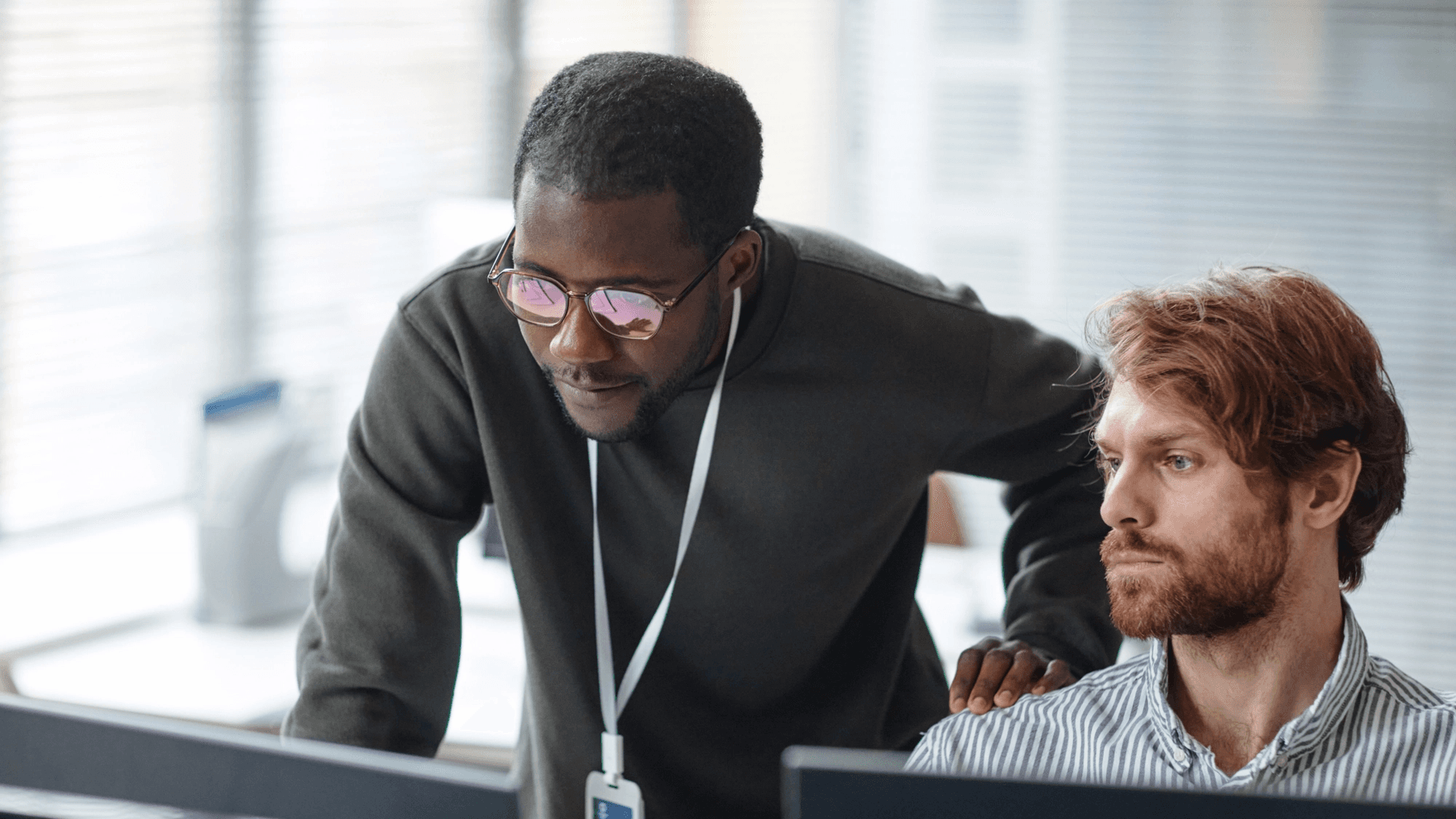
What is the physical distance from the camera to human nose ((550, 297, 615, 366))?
1189mm

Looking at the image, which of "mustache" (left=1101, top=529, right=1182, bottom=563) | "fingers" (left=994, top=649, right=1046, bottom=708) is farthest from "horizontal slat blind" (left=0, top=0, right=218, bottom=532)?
"mustache" (left=1101, top=529, right=1182, bottom=563)

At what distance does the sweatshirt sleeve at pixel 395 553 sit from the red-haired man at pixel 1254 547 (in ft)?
1.92

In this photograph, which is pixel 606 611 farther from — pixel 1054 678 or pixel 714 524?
pixel 1054 678

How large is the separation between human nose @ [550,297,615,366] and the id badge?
461mm

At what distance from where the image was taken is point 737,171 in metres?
1.29

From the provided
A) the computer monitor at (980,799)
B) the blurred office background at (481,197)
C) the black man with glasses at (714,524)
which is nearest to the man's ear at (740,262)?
the black man with glasses at (714,524)

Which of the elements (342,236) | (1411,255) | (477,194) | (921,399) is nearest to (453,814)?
(921,399)

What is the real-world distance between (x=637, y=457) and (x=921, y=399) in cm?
31

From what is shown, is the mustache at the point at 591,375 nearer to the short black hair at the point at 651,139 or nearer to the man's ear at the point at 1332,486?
the short black hair at the point at 651,139

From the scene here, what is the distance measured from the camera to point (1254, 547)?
1.26 m

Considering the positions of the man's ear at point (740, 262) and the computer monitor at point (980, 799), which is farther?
the man's ear at point (740, 262)

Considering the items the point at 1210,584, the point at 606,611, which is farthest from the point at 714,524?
the point at 1210,584

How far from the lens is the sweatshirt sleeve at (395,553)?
4.61 ft

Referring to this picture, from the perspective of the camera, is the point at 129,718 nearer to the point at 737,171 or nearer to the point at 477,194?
the point at 737,171
